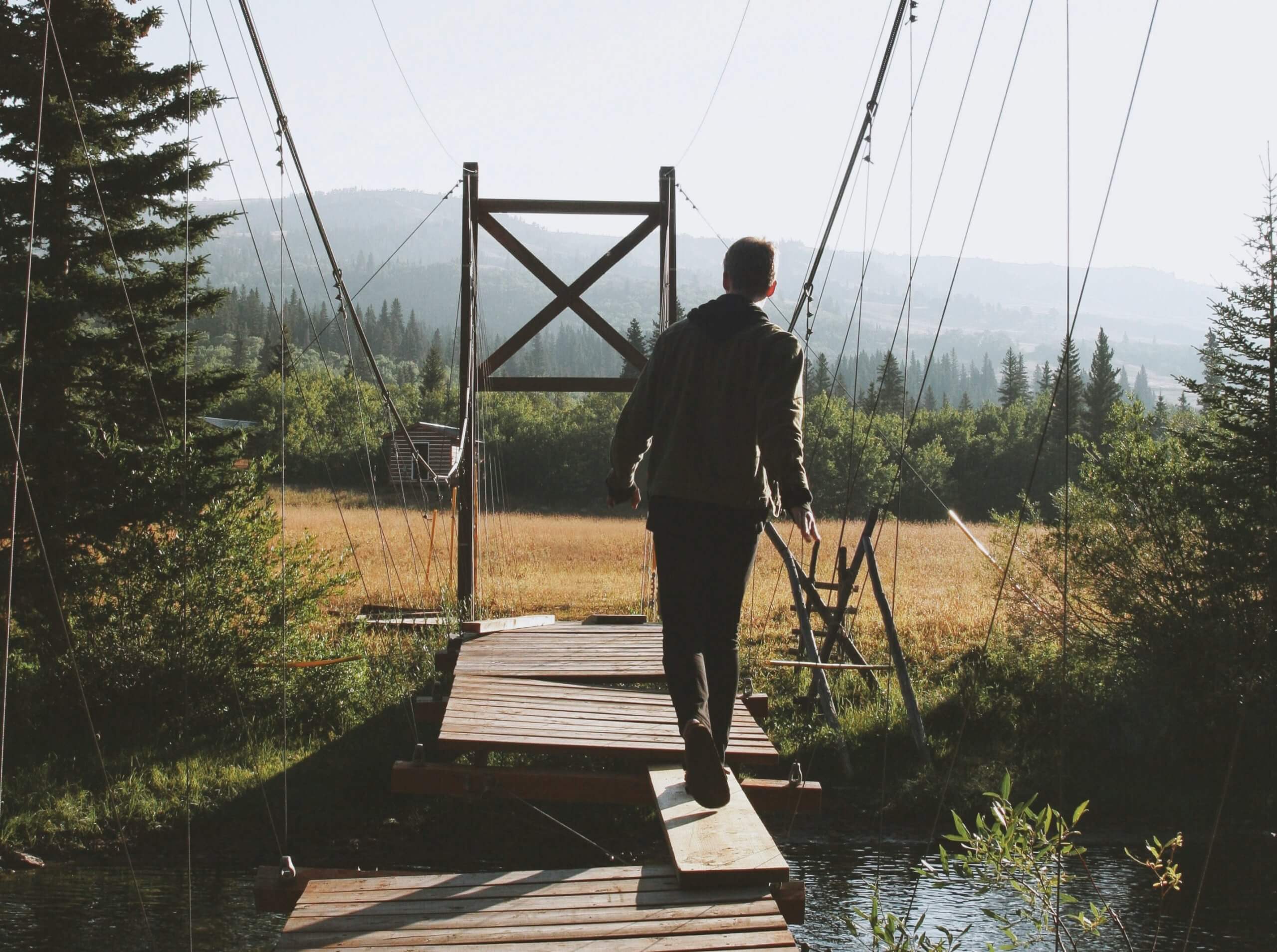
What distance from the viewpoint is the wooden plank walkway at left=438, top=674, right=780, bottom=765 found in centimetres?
431

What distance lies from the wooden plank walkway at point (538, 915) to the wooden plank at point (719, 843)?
0.05 m

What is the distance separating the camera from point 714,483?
10.8ft

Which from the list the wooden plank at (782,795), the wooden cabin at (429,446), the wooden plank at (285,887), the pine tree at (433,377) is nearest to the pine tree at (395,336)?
the pine tree at (433,377)

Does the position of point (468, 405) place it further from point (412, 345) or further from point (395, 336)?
point (412, 345)

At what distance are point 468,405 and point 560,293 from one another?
4.92 feet

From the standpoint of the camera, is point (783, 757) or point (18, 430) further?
point (783, 757)

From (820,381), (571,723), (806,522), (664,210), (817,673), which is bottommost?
(817,673)

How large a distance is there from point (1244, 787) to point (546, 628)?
6.36 metres

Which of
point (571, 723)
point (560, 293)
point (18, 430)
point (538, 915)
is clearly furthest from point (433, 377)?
point (538, 915)

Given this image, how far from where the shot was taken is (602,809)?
8484mm

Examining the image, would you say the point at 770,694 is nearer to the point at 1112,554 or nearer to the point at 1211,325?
the point at 1112,554

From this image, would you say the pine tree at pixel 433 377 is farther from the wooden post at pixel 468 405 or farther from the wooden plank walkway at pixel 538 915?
the wooden plank walkway at pixel 538 915

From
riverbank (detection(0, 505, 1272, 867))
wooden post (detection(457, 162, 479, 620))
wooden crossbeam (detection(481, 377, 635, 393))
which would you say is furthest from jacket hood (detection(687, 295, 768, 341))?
wooden crossbeam (detection(481, 377, 635, 393))

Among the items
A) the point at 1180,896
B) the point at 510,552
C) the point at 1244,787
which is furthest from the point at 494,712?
the point at 510,552
